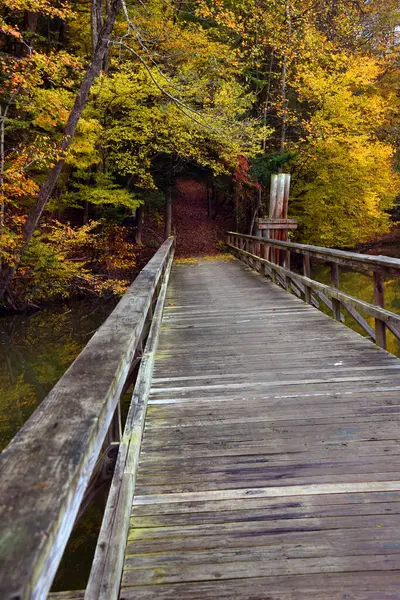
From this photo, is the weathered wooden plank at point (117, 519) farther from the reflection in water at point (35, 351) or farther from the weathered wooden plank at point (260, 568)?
the reflection in water at point (35, 351)

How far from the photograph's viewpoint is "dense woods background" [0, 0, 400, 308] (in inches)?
438

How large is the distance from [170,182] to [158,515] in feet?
62.3

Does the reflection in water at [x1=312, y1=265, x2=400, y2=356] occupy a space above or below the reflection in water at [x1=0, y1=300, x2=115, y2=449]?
above

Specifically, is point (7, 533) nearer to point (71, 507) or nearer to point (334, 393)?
point (71, 507)

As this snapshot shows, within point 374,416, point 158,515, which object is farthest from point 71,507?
point 374,416

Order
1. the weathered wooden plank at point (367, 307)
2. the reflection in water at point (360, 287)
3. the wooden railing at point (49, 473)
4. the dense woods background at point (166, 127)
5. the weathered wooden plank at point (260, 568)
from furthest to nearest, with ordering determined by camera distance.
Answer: the reflection in water at point (360, 287), the dense woods background at point (166, 127), the weathered wooden plank at point (367, 307), the weathered wooden plank at point (260, 568), the wooden railing at point (49, 473)

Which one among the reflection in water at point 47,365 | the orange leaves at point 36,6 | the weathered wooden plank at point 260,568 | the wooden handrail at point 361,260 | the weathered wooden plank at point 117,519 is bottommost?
the reflection in water at point 47,365

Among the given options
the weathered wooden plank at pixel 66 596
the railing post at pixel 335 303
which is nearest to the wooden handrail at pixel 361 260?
the railing post at pixel 335 303

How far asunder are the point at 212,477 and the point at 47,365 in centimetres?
767

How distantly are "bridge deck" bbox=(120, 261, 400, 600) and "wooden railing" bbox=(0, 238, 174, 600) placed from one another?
590 mm

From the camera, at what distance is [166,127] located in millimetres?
14742

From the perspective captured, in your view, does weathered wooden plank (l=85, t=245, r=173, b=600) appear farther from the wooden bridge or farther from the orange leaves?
the orange leaves

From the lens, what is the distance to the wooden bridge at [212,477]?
2.96 ft

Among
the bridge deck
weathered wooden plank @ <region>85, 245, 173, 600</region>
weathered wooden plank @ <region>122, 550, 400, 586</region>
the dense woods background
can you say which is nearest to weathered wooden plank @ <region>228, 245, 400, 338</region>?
the bridge deck
